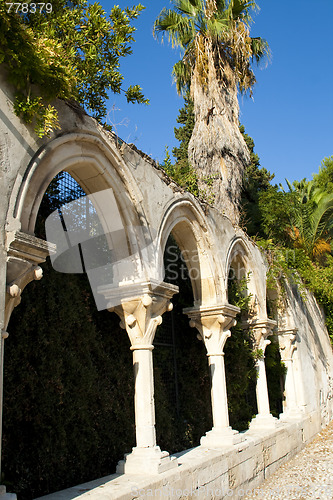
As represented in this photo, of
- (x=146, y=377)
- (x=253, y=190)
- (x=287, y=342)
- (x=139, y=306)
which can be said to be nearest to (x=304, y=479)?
(x=287, y=342)

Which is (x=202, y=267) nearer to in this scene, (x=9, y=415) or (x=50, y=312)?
(x=50, y=312)

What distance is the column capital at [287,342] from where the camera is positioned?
32.5ft

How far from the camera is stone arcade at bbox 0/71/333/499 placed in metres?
3.35

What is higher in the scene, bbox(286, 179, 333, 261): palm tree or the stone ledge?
bbox(286, 179, 333, 261): palm tree

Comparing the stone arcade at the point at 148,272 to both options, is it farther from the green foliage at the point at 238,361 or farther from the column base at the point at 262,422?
the green foliage at the point at 238,361

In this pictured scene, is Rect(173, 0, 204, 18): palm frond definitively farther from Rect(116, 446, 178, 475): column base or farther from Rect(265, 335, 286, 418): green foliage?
Rect(116, 446, 178, 475): column base

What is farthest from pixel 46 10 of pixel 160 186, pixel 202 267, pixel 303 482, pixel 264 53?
pixel 264 53

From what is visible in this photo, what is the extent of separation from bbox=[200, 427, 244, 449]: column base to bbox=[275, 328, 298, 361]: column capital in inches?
158

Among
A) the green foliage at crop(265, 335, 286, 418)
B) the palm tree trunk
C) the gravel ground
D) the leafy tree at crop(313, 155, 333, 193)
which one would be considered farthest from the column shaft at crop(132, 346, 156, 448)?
the leafy tree at crop(313, 155, 333, 193)

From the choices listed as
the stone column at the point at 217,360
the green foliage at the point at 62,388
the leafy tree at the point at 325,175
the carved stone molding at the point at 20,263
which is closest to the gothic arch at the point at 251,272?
the stone column at the point at 217,360

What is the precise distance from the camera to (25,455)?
13.9 feet

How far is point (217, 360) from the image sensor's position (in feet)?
21.3

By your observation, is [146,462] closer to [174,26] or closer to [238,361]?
[238,361]

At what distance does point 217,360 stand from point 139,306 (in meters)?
2.14
